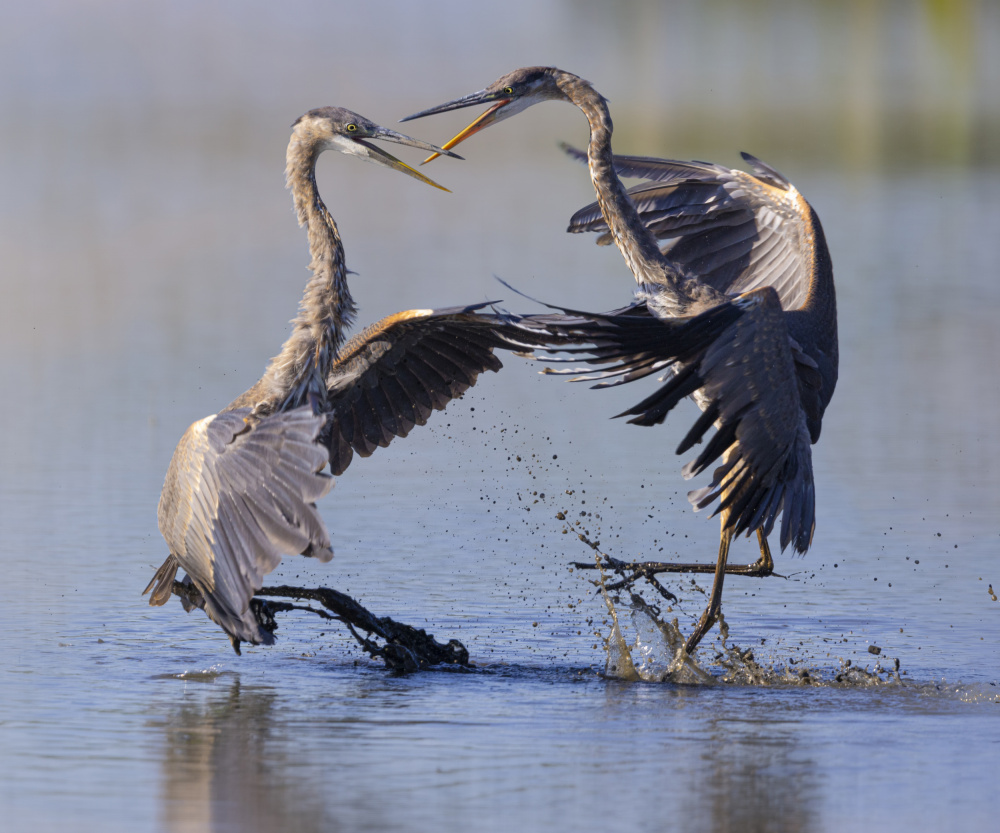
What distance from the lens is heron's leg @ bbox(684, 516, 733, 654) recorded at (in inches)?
329

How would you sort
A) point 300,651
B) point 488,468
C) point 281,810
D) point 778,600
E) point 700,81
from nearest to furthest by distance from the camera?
point 281,810 → point 300,651 → point 778,600 → point 488,468 → point 700,81

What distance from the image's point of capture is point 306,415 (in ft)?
24.1

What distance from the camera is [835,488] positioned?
11039 mm

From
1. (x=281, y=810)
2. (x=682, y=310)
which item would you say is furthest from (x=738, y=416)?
(x=281, y=810)

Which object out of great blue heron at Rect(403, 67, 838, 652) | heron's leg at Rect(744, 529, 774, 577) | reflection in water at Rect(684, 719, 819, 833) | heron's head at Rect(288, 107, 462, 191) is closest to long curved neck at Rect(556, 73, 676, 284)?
great blue heron at Rect(403, 67, 838, 652)

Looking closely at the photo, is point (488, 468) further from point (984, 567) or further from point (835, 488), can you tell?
point (984, 567)

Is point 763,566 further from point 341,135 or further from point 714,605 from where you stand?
point 341,135

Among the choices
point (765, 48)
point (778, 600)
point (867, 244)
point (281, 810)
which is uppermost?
point (765, 48)

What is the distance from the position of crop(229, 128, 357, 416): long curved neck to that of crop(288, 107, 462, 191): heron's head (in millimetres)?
10

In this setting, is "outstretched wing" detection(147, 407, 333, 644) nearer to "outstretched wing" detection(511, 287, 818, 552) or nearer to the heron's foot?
"outstretched wing" detection(511, 287, 818, 552)

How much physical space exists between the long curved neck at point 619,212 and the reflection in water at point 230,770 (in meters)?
3.00

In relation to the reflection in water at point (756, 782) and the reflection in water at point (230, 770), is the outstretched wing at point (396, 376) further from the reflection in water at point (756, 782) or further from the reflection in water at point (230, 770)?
the reflection in water at point (756, 782)

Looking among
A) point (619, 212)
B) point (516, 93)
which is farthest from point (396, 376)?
point (516, 93)

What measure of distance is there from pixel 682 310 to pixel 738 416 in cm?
94
